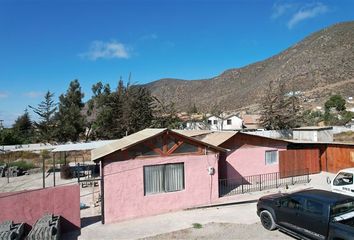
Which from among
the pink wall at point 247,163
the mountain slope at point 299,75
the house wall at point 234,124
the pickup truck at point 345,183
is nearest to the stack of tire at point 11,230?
the pink wall at point 247,163

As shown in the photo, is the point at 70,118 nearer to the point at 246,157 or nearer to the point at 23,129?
the point at 23,129

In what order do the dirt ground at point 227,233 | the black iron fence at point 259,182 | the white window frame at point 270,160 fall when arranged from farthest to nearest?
the white window frame at point 270,160, the black iron fence at point 259,182, the dirt ground at point 227,233

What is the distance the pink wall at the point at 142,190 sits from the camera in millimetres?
13055

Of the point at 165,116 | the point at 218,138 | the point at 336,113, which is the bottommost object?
the point at 218,138

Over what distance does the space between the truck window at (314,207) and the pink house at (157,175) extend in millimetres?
5627

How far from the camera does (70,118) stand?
51656 mm

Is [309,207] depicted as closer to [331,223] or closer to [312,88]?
[331,223]

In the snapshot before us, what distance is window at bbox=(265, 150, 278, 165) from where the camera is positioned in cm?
2106

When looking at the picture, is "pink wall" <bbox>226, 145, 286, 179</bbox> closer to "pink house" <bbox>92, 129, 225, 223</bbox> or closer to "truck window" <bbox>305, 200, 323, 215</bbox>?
"pink house" <bbox>92, 129, 225, 223</bbox>

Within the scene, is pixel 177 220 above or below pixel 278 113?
below

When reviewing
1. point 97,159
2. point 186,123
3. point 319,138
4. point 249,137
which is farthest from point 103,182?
point 186,123

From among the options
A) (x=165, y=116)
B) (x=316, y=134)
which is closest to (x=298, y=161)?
(x=316, y=134)

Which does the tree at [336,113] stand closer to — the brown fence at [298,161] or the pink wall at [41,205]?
the brown fence at [298,161]

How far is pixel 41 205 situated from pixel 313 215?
374 inches
